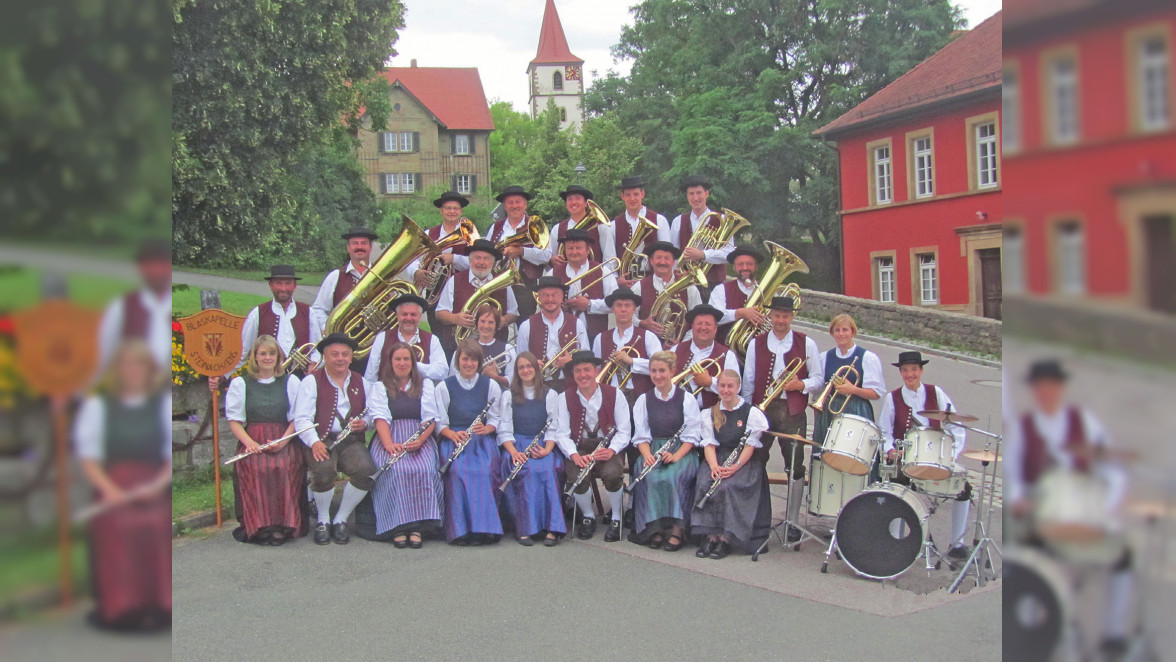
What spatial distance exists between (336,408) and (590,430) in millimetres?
1919

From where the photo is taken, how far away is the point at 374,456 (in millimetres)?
7348

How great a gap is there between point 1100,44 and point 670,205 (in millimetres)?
24481

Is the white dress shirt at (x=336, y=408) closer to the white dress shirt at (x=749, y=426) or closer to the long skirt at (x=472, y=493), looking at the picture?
the long skirt at (x=472, y=493)

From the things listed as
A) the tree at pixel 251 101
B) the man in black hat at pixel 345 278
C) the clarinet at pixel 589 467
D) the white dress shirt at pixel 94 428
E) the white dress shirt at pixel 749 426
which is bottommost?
the clarinet at pixel 589 467

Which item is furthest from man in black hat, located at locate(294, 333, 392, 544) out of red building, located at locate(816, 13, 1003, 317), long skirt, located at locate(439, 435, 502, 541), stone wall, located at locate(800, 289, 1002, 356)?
stone wall, located at locate(800, 289, 1002, 356)

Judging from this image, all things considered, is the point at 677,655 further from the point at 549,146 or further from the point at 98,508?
the point at 549,146

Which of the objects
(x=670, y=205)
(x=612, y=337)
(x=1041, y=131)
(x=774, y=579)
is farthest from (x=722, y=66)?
(x=1041, y=131)

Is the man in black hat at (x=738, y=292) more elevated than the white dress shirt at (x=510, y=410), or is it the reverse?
the man in black hat at (x=738, y=292)

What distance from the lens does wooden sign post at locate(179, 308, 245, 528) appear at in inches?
285

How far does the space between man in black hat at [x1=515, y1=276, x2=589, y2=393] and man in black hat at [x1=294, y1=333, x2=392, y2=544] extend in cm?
138

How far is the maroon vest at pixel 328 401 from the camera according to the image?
7312 mm

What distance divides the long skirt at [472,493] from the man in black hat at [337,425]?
0.60 metres

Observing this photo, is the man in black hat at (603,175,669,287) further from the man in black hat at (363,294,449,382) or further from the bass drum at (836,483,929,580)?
the bass drum at (836,483,929,580)

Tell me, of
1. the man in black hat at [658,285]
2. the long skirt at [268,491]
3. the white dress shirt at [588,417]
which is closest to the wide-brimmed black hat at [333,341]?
the long skirt at [268,491]
